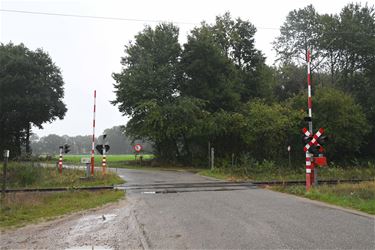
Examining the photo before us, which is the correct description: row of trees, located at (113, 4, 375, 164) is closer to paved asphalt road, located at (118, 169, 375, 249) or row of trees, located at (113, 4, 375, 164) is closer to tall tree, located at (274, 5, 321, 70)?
tall tree, located at (274, 5, 321, 70)

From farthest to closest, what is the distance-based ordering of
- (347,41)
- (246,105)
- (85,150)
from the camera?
1. (85,150)
2. (347,41)
3. (246,105)

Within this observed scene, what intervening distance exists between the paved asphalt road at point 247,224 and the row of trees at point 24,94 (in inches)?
1400

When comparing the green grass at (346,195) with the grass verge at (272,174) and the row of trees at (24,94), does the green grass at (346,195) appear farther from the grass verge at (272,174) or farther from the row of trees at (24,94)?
the row of trees at (24,94)

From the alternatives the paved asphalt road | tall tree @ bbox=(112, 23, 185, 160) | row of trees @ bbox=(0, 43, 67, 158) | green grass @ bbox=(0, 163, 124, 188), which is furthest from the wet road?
row of trees @ bbox=(0, 43, 67, 158)

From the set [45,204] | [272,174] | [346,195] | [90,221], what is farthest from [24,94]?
[346,195]

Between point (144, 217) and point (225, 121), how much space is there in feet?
69.4

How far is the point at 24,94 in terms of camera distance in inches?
1703

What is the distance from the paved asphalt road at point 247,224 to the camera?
19.8 feet

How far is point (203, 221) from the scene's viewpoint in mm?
7801

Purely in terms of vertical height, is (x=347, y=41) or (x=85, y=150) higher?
(x=347, y=41)

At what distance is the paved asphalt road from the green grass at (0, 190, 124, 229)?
4.31 ft

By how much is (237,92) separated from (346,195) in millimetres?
25239

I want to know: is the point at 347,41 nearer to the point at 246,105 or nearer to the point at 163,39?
the point at 246,105

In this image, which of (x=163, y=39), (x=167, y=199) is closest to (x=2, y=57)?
(x=163, y=39)
